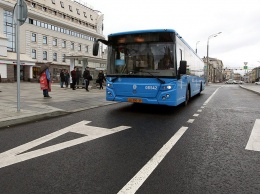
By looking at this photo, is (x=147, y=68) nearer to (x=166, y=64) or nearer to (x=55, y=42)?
(x=166, y=64)

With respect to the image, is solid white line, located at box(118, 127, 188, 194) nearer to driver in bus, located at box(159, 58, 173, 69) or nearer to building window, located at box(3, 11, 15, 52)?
driver in bus, located at box(159, 58, 173, 69)

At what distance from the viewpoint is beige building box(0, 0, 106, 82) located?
40469 mm

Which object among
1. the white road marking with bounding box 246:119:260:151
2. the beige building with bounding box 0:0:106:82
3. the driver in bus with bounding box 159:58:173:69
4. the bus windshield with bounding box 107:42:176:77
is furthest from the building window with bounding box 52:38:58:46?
the white road marking with bounding box 246:119:260:151

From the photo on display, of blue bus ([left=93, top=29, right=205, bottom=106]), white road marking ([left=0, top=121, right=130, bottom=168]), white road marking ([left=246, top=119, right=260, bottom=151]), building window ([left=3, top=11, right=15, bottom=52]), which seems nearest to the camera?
white road marking ([left=0, top=121, right=130, bottom=168])

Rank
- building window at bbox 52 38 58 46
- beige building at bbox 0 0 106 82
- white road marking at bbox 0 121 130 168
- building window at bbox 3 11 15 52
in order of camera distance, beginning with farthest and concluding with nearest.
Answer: building window at bbox 52 38 58 46 → building window at bbox 3 11 15 52 → beige building at bbox 0 0 106 82 → white road marking at bbox 0 121 130 168

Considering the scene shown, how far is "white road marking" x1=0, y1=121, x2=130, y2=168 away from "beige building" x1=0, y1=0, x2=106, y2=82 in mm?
20797

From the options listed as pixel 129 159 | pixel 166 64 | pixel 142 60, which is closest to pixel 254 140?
pixel 129 159

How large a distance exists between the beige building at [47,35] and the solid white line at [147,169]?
2247cm

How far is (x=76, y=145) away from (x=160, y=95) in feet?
13.5

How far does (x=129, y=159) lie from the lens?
405 centimetres

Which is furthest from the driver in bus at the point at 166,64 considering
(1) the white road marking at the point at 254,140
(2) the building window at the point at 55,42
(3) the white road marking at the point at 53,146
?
(2) the building window at the point at 55,42

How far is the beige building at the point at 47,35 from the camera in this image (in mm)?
40469

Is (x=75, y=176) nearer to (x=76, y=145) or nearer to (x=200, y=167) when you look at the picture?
(x=76, y=145)

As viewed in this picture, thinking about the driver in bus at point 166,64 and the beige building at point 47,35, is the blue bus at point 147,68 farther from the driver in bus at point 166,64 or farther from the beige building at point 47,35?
the beige building at point 47,35
